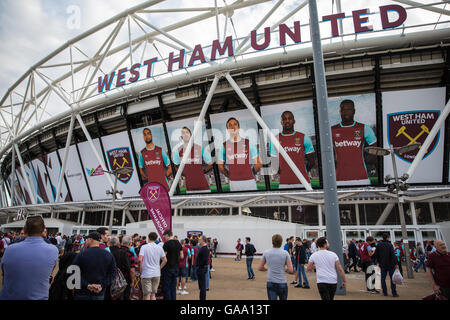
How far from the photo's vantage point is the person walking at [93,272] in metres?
4.32

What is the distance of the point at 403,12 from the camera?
56.5 ft

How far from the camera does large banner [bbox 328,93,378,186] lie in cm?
2092

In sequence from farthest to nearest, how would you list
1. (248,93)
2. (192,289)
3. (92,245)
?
(248,93) → (192,289) → (92,245)

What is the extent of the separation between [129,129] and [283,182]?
15434 millimetres

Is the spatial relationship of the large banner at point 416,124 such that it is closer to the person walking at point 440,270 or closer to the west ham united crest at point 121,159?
the person walking at point 440,270

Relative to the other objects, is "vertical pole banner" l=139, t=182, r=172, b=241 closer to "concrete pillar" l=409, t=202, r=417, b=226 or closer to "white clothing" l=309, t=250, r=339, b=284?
"white clothing" l=309, t=250, r=339, b=284

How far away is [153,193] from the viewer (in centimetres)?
1146

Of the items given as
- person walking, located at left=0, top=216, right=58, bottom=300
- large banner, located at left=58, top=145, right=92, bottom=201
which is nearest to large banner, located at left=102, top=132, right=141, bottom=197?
large banner, located at left=58, top=145, right=92, bottom=201

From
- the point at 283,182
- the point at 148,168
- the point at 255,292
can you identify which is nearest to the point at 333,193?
the point at 255,292

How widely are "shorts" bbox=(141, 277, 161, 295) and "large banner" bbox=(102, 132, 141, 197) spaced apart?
22439mm

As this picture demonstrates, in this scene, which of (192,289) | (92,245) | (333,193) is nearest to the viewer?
(92,245)

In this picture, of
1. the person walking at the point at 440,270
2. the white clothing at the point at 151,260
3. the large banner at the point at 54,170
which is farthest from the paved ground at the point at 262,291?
the large banner at the point at 54,170

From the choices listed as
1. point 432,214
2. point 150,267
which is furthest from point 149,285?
point 432,214
